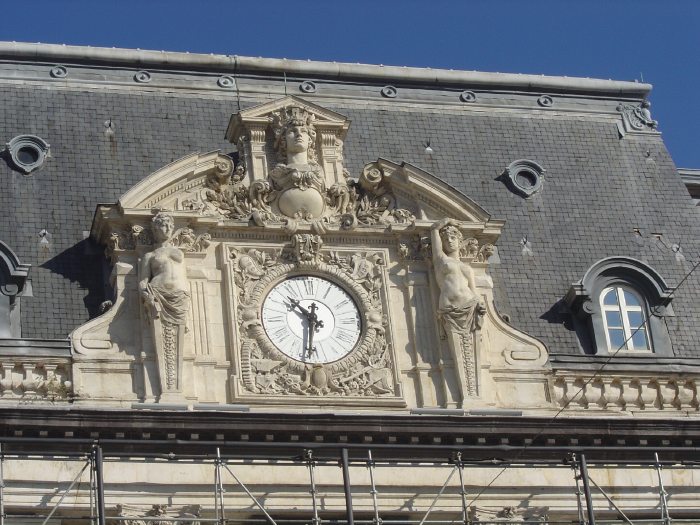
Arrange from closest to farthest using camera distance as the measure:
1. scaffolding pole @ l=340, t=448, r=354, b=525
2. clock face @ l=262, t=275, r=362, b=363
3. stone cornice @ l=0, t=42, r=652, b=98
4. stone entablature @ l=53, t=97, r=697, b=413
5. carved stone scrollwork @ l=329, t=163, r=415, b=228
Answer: scaffolding pole @ l=340, t=448, r=354, b=525 < stone entablature @ l=53, t=97, r=697, b=413 < clock face @ l=262, t=275, r=362, b=363 < carved stone scrollwork @ l=329, t=163, r=415, b=228 < stone cornice @ l=0, t=42, r=652, b=98

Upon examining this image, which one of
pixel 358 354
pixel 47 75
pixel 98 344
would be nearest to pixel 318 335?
pixel 358 354

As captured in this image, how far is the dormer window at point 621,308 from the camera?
4438 cm

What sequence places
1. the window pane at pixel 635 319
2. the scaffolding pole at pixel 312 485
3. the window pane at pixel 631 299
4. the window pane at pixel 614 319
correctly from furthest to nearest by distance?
the window pane at pixel 631 299 < the window pane at pixel 635 319 < the window pane at pixel 614 319 < the scaffolding pole at pixel 312 485

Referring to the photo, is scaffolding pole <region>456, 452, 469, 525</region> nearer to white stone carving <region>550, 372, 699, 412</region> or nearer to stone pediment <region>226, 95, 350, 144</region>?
white stone carving <region>550, 372, 699, 412</region>

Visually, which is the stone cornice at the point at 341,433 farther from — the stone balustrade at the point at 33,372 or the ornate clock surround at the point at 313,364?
the ornate clock surround at the point at 313,364

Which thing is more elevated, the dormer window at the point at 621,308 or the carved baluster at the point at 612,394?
the dormer window at the point at 621,308

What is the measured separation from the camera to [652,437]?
4234 cm

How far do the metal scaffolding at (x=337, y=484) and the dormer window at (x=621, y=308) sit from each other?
2.78 m

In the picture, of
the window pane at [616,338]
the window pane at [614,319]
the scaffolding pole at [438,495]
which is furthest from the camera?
the window pane at [614,319]

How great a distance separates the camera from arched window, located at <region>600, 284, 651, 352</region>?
44.4 m

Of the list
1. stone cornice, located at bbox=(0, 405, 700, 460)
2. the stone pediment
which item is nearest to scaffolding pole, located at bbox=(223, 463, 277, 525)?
stone cornice, located at bbox=(0, 405, 700, 460)

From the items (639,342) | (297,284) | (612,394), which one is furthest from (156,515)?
(639,342)

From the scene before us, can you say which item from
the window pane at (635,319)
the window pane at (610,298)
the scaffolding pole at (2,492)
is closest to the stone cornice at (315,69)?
the window pane at (610,298)

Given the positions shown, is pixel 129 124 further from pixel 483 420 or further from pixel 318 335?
pixel 483 420
